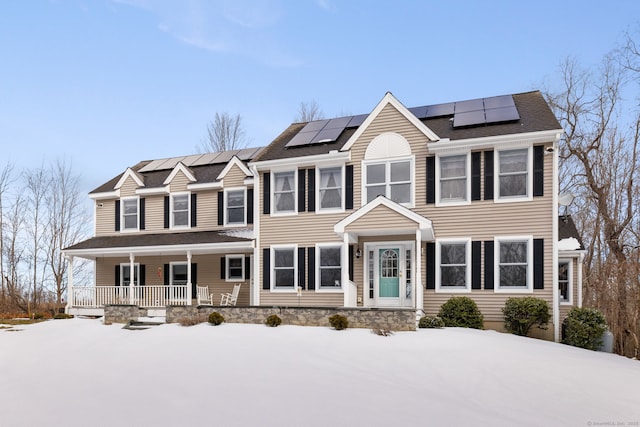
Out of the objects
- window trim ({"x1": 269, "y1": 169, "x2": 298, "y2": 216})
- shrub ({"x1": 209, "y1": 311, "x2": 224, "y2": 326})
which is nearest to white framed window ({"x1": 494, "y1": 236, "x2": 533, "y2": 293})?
window trim ({"x1": 269, "y1": 169, "x2": 298, "y2": 216})

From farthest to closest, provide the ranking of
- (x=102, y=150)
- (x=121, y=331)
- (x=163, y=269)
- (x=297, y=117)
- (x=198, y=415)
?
(x=297, y=117), (x=102, y=150), (x=163, y=269), (x=121, y=331), (x=198, y=415)

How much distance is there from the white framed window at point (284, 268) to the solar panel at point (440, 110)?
695cm

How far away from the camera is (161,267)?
1841 cm

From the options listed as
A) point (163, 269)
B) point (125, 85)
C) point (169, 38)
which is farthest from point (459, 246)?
point (125, 85)

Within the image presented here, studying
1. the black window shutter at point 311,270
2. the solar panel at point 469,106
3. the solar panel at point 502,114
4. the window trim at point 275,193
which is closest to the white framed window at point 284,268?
the black window shutter at point 311,270

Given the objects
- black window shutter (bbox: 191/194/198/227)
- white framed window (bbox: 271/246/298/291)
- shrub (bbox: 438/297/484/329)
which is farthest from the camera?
black window shutter (bbox: 191/194/198/227)

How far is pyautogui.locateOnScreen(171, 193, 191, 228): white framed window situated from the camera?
18562 millimetres

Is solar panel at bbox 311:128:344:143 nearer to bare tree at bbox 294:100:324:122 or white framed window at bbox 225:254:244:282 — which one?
white framed window at bbox 225:254:244:282

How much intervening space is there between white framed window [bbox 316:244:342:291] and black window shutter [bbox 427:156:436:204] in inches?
135

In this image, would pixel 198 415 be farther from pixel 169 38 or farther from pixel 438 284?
pixel 169 38

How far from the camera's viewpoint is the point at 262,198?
15.8 meters

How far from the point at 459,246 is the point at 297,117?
20574 mm

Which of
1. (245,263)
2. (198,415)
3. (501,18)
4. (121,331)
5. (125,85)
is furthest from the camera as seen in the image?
(125,85)

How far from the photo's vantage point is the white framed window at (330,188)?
14875 mm
